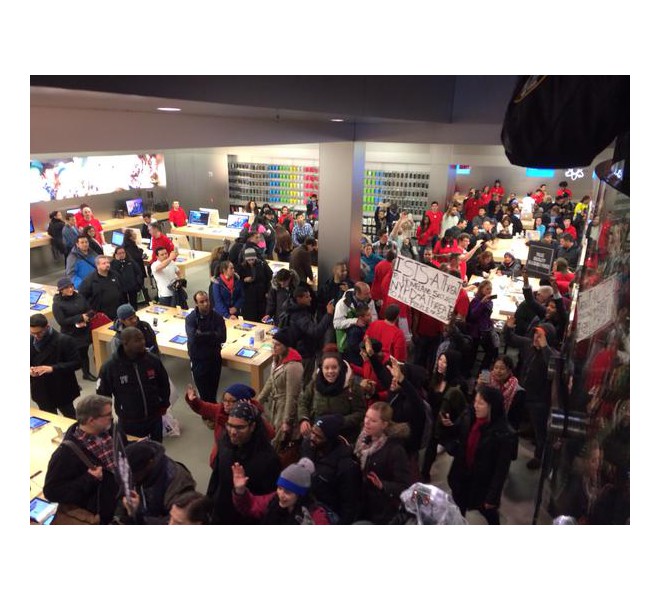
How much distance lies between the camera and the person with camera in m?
7.36

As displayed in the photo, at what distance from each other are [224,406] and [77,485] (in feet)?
3.56

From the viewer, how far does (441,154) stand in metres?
15.2

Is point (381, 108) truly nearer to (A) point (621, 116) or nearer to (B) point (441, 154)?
(A) point (621, 116)

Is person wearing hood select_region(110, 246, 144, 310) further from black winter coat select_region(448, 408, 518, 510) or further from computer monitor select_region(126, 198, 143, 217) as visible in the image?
computer monitor select_region(126, 198, 143, 217)

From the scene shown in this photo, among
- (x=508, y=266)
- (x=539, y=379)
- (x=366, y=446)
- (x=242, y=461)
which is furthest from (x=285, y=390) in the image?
(x=508, y=266)

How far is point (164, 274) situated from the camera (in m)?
7.45

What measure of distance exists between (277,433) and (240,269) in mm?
3521

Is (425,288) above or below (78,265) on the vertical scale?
above

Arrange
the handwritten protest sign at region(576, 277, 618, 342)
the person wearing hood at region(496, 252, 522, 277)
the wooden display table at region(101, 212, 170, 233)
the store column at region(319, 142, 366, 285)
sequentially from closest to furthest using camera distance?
the handwritten protest sign at region(576, 277, 618, 342) < the store column at region(319, 142, 366, 285) < the person wearing hood at region(496, 252, 522, 277) < the wooden display table at region(101, 212, 170, 233)

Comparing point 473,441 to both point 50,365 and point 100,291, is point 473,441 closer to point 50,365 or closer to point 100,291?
point 50,365

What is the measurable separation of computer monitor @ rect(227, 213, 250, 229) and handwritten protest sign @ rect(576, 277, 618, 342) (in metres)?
10.6

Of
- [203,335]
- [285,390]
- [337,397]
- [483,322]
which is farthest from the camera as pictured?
[483,322]

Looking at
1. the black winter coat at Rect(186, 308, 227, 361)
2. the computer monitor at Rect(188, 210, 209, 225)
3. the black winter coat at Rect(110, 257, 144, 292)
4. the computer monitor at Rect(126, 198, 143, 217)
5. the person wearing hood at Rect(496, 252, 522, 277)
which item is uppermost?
the computer monitor at Rect(126, 198, 143, 217)

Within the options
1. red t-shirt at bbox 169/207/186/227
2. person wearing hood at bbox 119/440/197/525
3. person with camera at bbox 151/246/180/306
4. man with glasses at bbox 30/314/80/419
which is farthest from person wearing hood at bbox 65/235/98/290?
person wearing hood at bbox 119/440/197/525
